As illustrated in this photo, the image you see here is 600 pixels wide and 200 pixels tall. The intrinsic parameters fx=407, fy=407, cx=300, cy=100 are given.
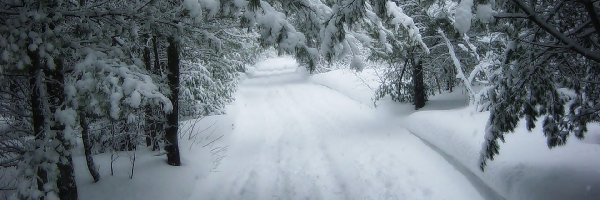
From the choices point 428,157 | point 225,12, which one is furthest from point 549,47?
point 428,157

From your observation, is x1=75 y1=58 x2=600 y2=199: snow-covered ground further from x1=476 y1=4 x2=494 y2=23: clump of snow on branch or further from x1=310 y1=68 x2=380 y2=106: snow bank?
x1=310 y1=68 x2=380 y2=106: snow bank

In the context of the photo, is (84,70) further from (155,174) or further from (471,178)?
(471,178)

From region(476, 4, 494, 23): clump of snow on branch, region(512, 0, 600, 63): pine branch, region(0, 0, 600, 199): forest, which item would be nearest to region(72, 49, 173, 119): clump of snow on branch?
region(0, 0, 600, 199): forest

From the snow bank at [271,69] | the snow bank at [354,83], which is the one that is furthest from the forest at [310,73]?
the snow bank at [271,69]

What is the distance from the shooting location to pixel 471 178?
7.57 m

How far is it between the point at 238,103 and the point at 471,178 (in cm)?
1501

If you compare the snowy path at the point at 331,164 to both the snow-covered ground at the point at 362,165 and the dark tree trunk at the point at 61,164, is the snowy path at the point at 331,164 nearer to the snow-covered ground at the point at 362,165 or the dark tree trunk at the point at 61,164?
the snow-covered ground at the point at 362,165

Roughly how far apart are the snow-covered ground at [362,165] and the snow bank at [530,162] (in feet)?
0.05

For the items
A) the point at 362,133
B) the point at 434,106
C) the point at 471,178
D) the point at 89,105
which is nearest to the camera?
the point at 89,105

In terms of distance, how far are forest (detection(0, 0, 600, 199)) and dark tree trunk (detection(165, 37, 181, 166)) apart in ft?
0.08

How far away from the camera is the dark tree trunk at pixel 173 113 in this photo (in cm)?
818

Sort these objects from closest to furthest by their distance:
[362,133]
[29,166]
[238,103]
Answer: [29,166], [362,133], [238,103]

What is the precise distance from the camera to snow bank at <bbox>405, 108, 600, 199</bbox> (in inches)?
216

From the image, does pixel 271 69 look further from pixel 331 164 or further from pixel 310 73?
pixel 310 73
